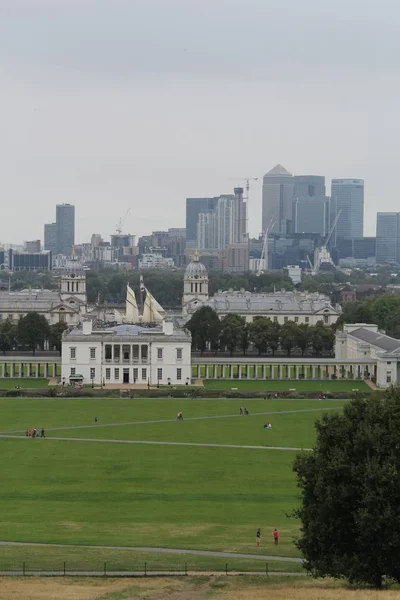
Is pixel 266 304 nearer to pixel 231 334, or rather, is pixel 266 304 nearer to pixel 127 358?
pixel 231 334

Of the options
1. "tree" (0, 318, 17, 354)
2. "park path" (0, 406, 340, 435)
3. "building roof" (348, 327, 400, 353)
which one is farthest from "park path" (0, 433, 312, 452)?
"tree" (0, 318, 17, 354)

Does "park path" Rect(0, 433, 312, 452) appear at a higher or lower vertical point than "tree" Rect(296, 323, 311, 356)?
lower

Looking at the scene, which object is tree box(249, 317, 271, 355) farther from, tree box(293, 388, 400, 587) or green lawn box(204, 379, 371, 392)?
tree box(293, 388, 400, 587)

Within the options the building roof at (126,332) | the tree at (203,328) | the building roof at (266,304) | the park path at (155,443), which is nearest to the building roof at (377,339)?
the tree at (203,328)

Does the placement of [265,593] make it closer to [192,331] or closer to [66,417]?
[66,417]

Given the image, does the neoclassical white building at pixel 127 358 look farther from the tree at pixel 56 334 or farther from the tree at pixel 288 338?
the tree at pixel 288 338

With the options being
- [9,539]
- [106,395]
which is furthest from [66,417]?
[9,539]

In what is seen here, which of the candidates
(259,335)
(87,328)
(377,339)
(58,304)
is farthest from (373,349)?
(58,304)
